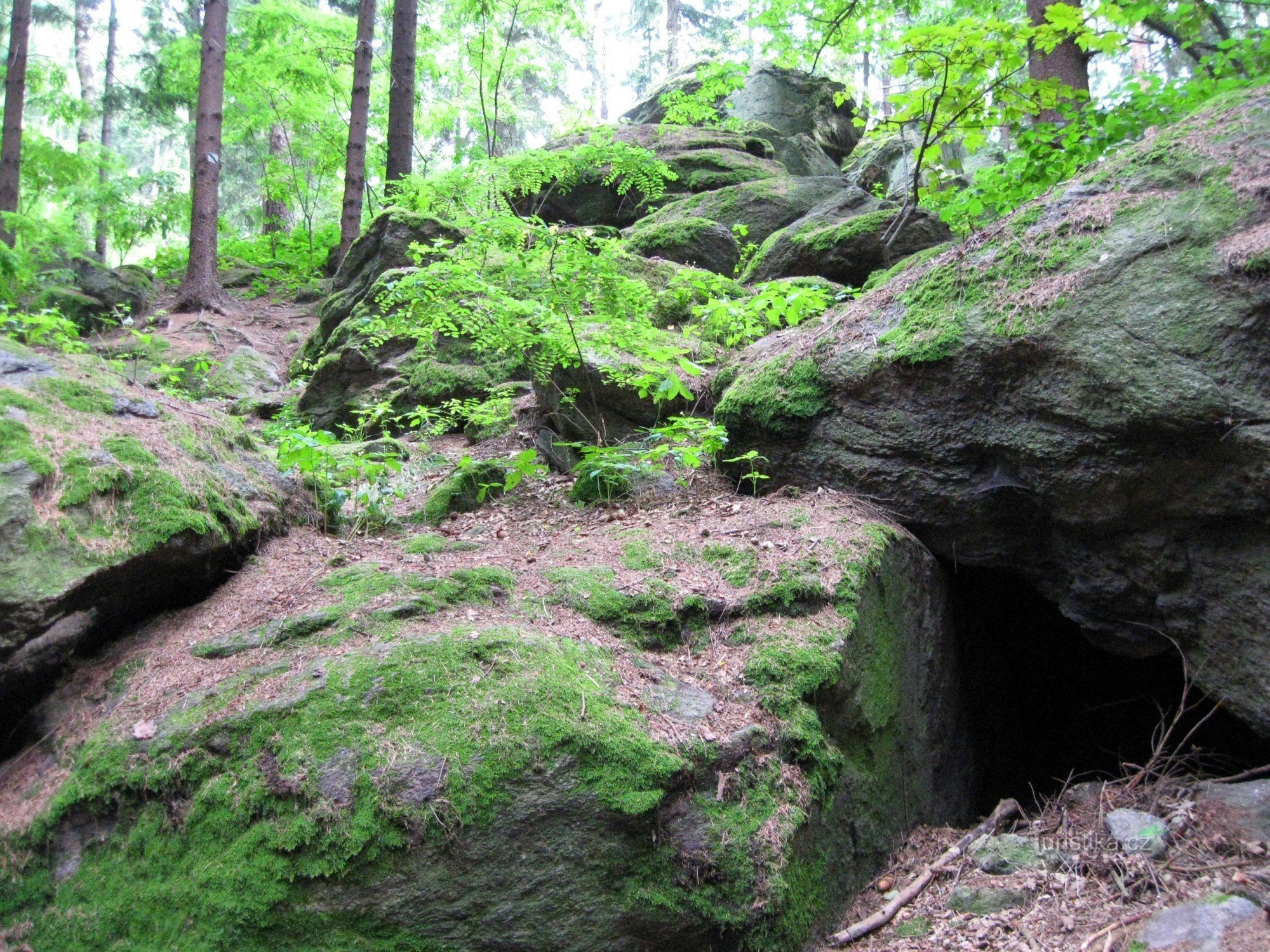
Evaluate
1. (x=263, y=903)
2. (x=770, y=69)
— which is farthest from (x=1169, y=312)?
(x=770, y=69)

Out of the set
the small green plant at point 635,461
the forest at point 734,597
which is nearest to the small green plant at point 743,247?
the forest at point 734,597

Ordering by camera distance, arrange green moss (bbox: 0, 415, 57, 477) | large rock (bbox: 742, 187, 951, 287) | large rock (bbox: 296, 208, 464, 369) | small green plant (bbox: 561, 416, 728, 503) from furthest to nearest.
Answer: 1. large rock (bbox: 296, 208, 464, 369)
2. large rock (bbox: 742, 187, 951, 287)
3. small green plant (bbox: 561, 416, 728, 503)
4. green moss (bbox: 0, 415, 57, 477)

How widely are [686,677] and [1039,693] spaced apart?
12.2ft

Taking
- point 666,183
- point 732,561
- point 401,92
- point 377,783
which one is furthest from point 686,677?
point 401,92

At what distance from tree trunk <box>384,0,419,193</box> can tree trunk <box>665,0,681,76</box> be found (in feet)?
65.6

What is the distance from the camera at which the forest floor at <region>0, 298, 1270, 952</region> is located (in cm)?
311

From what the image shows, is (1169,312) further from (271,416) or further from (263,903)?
(271,416)

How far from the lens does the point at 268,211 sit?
64.2 ft

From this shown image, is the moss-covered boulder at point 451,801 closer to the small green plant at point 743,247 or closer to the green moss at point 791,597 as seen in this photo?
the green moss at point 791,597

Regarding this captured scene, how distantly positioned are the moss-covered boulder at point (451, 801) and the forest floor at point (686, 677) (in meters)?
0.04

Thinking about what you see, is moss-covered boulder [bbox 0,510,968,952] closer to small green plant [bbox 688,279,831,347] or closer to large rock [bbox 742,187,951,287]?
small green plant [bbox 688,279,831,347]

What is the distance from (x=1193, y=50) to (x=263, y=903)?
43.5 ft

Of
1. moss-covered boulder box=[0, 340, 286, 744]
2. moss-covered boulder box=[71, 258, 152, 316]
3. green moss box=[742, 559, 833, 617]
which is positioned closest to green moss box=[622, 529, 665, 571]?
green moss box=[742, 559, 833, 617]

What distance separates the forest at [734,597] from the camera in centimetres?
287
